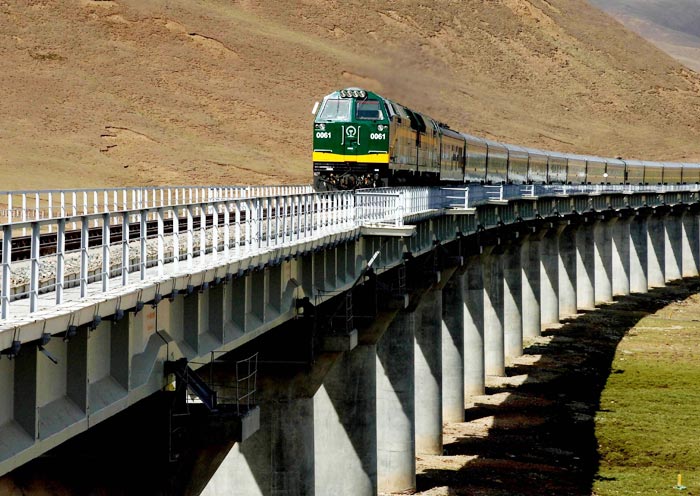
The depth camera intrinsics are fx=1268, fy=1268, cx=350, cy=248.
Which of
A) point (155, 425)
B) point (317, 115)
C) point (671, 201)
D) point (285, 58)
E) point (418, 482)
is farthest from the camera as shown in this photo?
point (285, 58)

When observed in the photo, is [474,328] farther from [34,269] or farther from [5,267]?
[5,267]

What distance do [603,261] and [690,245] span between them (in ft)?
67.4

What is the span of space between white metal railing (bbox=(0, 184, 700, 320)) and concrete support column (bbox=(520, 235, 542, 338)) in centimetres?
3264

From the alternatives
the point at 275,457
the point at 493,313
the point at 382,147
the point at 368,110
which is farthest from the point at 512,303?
the point at 275,457

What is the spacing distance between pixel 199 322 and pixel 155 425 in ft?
4.94

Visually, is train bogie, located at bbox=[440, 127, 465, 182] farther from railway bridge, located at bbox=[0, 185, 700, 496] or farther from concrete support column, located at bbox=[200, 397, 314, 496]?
concrete support column, located at bbox=[200, 397, 314, 496]

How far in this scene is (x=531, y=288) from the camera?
72.7 meters

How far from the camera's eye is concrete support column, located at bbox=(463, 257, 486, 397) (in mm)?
54219

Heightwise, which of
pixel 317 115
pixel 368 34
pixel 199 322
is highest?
pixel 368 34

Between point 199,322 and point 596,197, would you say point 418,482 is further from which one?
point 596,197

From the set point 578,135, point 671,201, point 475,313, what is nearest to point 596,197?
point 671,201

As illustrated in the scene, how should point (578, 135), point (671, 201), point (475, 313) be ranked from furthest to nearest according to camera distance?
1. point (578, 135)
2. point (671, 201)
3. point (475, 313)

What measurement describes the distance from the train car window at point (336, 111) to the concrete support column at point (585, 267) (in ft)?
150

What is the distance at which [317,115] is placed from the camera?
44219 millimetres
